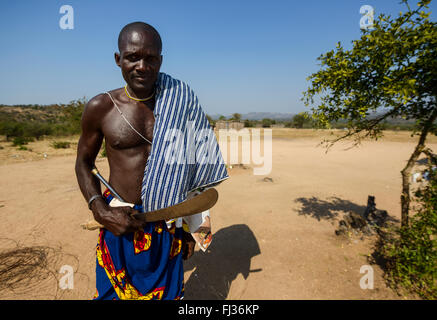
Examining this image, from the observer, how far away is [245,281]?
9.45 ft

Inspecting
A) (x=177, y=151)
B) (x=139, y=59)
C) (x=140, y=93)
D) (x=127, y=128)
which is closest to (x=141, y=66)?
(x=139, y=59)

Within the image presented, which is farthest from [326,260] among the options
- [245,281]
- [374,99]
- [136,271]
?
[136,271]

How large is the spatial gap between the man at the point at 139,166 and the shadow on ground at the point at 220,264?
1193 millimetres

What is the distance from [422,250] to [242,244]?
2.34 metres

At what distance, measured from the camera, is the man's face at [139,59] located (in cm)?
132

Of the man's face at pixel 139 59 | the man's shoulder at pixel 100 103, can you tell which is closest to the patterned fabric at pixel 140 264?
the man's shoulder at pixel 100 103

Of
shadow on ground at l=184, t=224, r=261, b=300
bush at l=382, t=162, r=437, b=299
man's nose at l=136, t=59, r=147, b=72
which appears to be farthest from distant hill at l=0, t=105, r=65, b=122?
bush at l=382, t=162, r=437, b=299

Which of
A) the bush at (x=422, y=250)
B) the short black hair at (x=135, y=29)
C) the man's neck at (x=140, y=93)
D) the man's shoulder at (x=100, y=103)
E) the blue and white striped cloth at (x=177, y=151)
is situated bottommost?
the bush at (x=422, y=250)

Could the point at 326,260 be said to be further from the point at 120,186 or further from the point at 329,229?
the point at 120,186

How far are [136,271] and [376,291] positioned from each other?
288 centimetres

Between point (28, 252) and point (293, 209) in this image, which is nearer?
point (28, 252)

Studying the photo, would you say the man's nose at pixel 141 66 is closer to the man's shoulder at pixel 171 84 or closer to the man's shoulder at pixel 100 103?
the man's shoulder at pixel 171 84

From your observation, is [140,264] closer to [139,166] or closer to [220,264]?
[139,166]

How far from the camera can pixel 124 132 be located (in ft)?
4.86
